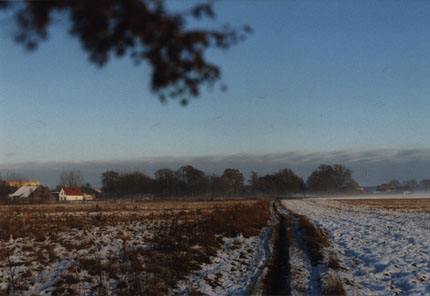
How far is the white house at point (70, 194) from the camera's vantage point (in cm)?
15162

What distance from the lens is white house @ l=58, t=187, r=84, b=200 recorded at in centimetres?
15162

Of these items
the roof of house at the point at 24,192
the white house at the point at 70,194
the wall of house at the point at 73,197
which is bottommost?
the wall of house at the point at 73,197

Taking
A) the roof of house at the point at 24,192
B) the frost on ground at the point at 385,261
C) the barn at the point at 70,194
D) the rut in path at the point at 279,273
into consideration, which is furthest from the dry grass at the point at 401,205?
the barn at the point at 70,194

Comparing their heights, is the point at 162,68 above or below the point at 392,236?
above

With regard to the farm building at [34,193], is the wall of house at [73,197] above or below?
below

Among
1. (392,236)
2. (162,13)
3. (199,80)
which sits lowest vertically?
(392,236)

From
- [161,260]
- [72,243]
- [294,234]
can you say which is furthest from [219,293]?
[294,234]

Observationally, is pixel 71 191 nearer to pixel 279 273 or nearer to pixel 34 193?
pixel 34 193

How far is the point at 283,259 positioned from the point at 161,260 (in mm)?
4204

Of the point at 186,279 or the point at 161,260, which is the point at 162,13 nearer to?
the point at 186,279

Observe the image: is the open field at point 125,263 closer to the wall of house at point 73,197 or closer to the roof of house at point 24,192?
the roof of house at point 24,192

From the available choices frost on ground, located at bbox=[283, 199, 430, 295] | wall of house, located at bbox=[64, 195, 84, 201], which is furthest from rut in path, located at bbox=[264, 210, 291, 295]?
wall of house, located at bbox=[64, 195, 84, 201]

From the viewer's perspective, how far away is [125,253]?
1491 cm

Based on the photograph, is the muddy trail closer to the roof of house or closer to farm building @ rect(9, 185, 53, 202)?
farm building @ rect(9, 185, 53, 202)
